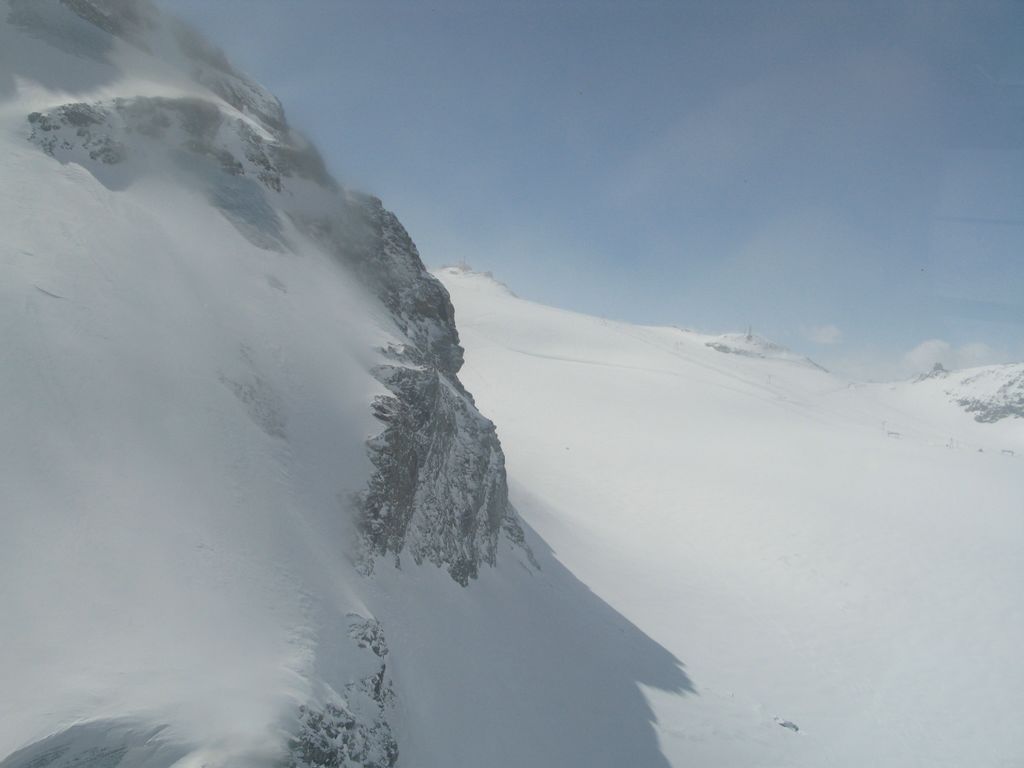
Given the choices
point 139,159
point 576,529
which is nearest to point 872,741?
point 576,529

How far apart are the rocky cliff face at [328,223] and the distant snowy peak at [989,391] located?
174 m

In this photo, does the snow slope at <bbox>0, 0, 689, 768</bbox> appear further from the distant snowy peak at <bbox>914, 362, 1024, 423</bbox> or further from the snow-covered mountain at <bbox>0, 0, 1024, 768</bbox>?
the distant snowy peak at <bbox>914, 362, 1024, 423</bbox>

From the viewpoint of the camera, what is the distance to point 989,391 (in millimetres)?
145875

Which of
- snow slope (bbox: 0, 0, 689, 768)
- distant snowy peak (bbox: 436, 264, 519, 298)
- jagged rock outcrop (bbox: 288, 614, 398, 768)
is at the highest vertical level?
distant snowy peak (bbox: 436, 264, 519, 298)

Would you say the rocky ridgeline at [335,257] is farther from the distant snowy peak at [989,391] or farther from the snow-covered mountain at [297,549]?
the distant snowy peak at [989,391]

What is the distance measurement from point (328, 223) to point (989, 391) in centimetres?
18776

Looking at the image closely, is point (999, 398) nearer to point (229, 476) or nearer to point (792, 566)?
point (792, 566)

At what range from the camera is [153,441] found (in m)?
8.29

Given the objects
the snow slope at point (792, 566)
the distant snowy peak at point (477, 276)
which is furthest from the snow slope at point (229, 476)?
the distant snowy peak at point (477, 276)

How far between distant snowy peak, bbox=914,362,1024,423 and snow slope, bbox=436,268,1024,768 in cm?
12005

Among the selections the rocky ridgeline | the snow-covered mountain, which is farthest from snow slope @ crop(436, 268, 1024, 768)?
the rocky ridgeline

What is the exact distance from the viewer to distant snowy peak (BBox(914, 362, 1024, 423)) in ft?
455

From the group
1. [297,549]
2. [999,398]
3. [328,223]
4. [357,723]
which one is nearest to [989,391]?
[999,398]

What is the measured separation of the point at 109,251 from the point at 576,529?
24.0 meters
